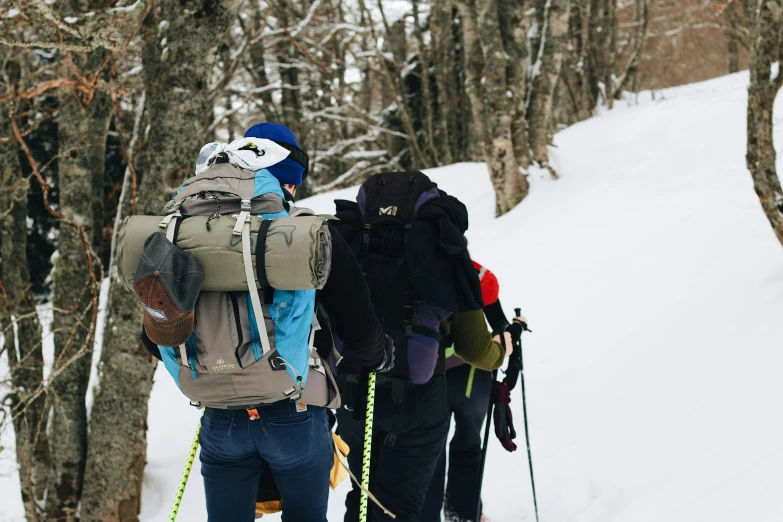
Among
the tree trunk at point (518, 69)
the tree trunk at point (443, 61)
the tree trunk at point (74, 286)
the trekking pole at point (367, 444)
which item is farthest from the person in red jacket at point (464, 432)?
the tree trunk at point (443, 61)

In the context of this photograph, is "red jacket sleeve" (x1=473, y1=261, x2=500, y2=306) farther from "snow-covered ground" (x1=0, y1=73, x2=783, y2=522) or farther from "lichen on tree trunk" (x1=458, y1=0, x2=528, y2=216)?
"lichen on tree trunk" (x1=458, y1=0, x2=528, y2=216)

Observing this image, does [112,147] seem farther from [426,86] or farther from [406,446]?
[406,446]

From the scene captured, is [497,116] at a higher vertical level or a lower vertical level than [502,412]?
higher

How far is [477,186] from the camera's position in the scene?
1098cm

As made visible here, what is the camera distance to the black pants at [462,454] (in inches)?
134

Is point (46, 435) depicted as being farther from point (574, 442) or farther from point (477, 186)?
point (477, 186)

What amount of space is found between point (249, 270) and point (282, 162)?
56cm

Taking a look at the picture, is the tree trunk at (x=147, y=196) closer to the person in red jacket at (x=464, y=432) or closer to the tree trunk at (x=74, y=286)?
the tree trunk at (x=74, y=286)

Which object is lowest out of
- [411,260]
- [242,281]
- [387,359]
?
[387,359]

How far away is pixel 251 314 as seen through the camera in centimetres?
215

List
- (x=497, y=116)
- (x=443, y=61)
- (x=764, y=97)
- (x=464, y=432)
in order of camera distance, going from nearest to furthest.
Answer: (x=464, y=432) < (x=764, y=97) < (x=497, y=116) < (x=443, y=61)

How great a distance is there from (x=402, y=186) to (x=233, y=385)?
1150 millimetres

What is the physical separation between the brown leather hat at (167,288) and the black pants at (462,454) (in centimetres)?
164

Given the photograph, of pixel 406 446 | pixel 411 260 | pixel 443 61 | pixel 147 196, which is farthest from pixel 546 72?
pixel 406 446
